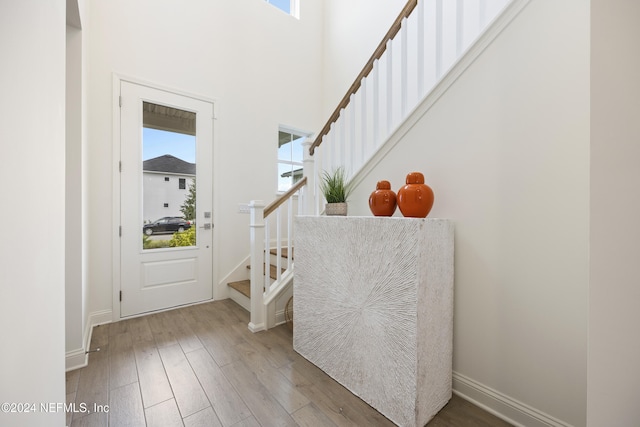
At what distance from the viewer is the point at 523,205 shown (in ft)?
4.20

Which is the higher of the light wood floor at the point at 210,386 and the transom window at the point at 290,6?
the transom window at the point at 290,6

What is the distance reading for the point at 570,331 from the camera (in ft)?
3.79

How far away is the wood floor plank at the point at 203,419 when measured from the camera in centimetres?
131

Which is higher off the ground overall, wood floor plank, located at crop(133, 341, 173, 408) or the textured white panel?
the textured white panel

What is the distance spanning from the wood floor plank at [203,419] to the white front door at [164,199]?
1.64 metres

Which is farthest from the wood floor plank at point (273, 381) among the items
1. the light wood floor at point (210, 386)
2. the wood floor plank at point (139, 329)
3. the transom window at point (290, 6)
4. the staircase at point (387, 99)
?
the transom window at point (290, 6)

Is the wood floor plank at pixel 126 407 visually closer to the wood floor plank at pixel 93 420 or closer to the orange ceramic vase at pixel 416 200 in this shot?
the wood floor plank at pixel 93 420

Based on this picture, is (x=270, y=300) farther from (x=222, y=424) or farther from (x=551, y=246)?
(x=551, y=246)

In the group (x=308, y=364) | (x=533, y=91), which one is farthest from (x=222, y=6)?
(x=308, y=364)

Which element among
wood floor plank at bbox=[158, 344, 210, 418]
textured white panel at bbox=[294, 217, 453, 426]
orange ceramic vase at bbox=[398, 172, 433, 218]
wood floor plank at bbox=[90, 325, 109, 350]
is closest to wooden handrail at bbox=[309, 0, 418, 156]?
textured white panel at bbox=[294, 217, 453, 426]

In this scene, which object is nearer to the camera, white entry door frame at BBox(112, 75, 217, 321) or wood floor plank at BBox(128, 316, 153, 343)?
wood floor plank at BBox(128, 316, 153, 343)

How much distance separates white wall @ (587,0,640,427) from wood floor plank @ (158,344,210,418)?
170cm

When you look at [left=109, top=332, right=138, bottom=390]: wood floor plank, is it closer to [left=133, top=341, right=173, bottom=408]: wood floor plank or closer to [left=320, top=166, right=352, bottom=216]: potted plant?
[left=133, top=341, right=173, bottom=408]: wood floor plank

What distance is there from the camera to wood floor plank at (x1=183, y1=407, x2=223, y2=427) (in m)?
1.31
